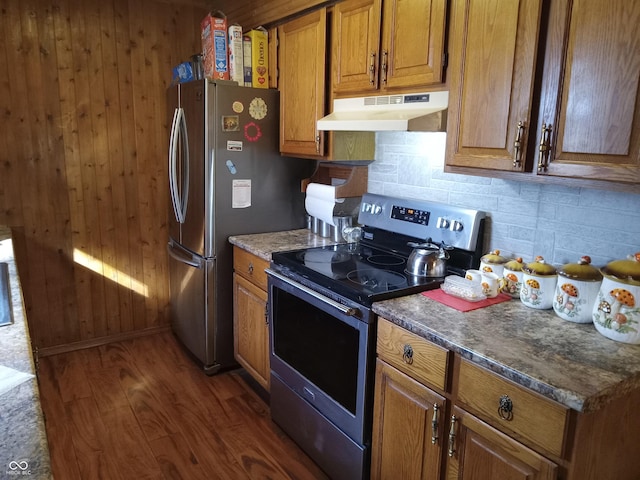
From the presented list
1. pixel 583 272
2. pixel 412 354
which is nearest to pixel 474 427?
pixel 412 354

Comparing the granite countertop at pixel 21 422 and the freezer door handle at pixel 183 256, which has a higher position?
the granite countertop at pixel 21 422

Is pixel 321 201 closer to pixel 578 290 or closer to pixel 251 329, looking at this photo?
pixel 251 329

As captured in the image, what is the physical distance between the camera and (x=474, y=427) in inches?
55.7

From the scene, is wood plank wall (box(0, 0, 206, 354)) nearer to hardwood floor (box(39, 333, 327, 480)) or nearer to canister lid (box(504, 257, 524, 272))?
hardwood floor (box(39, 333, 327, 480))

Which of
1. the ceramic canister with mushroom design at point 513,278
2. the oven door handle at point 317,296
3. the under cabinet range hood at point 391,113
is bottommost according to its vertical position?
the oven door handle at point 317,296

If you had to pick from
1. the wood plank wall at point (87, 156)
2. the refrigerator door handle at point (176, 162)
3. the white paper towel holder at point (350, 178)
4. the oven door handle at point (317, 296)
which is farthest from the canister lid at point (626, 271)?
the wood plank wall at point (87, 156)

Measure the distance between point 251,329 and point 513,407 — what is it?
1648 mm

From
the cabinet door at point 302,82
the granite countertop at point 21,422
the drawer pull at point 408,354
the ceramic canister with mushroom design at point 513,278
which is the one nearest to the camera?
the granite countertop at point 21,422

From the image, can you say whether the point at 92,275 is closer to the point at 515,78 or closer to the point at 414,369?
the point at 414,369

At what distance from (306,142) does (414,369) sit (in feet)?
4.60

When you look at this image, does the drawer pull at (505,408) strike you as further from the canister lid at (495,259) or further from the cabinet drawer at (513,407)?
the canister lid at (495,259)

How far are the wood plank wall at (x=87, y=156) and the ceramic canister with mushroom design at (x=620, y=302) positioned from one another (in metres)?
2.81

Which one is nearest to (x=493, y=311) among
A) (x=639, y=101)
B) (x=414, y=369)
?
(x=414, y=369)

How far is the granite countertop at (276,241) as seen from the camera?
252cm
